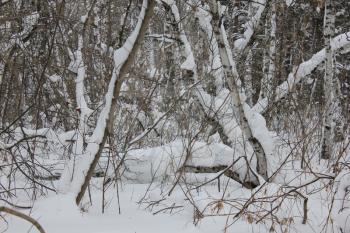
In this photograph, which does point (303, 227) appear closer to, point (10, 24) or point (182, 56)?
point (182, 56)

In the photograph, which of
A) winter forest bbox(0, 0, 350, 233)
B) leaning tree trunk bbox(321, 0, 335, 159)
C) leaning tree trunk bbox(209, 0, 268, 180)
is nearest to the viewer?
winter forest bbox(0, 0, 350, 233)

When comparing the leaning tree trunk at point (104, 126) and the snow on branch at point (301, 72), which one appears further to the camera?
the snow on branch at point (301, 72)

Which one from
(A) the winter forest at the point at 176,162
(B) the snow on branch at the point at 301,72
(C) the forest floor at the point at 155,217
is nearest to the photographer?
(C) the forest floor at the point at 155,217

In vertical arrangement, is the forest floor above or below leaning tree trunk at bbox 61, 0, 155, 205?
below

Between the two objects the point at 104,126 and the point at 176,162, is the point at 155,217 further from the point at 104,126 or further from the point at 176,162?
the point at 176,162

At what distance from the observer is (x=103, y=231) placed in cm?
289

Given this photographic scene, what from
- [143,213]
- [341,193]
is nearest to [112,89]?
[143,213]

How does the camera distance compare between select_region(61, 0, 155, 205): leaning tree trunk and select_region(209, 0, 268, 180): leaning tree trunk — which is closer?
select_region(61, 0, 155, 205): leaning tree trunk

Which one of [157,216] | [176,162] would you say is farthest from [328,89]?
[157,216]

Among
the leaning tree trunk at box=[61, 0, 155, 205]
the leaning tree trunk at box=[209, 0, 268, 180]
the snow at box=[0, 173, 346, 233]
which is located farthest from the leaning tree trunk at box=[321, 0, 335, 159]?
the leaning tree trunk at box=[61, 0, 155, 205]

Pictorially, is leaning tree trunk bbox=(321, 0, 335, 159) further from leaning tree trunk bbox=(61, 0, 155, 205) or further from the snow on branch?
leaning tree trunk bbox=(61, 0, 155, 205)

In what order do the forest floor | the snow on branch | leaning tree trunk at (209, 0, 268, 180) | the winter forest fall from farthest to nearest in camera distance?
the snow on branch < leaning tree trunk at (209, 0, 268, 180) < the winter forest < the forest floor

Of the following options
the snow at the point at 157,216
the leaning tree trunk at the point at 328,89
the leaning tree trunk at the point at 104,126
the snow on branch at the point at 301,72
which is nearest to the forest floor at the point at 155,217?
the snow at the point at 157,216

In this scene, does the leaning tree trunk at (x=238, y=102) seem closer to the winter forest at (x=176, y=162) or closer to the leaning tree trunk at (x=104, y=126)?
the winter forest at (x=176, y=162)
